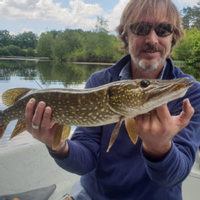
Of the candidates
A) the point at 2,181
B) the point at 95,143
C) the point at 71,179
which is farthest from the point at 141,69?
the point at 2,181

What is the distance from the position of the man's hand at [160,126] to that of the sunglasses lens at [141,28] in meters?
0.88

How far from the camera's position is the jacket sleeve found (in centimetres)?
110

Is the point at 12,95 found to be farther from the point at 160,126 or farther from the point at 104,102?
the point at 160,126

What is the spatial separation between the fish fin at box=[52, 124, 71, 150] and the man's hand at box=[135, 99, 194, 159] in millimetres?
530

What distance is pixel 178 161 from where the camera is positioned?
3.68 feet

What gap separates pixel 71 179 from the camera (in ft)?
8.32

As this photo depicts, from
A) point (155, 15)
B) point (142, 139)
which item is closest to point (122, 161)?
point (142, 139)

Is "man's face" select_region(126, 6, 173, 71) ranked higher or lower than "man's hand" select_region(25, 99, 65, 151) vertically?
higher

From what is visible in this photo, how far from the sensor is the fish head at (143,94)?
0.99m

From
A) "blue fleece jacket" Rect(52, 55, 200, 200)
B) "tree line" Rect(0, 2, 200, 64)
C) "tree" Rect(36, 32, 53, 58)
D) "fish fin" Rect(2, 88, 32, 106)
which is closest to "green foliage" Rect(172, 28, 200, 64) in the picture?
"tree line" Rect(0, 2, 200, 64)

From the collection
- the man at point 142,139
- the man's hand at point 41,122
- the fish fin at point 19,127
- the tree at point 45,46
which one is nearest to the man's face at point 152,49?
the man at point 142,139

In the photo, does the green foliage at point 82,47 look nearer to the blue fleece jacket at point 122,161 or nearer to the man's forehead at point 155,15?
the man's forehead at point 155,15

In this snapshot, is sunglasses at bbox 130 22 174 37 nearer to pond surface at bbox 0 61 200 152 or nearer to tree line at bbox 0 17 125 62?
pond surface at bbox 0 61 200 152

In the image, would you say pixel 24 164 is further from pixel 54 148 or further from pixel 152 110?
pixel 152 110
